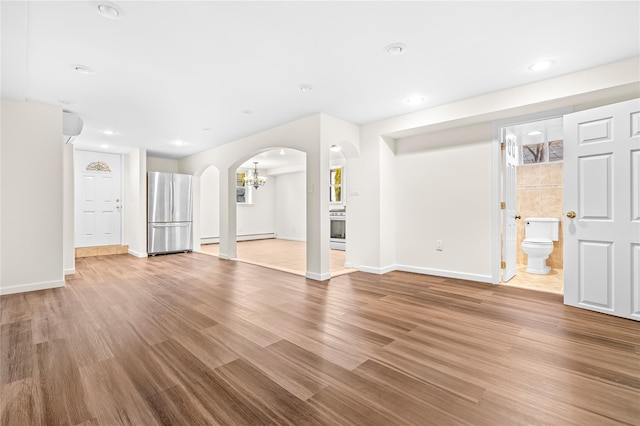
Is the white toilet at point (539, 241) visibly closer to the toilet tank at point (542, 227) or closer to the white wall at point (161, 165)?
the toilet tank at point (542, 227)

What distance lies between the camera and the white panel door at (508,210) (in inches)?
155

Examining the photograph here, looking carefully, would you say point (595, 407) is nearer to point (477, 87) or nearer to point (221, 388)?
point (221, 388)

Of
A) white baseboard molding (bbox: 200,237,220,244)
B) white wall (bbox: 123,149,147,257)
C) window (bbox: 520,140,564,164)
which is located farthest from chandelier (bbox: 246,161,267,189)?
window (bbox: 520,140,564,164)

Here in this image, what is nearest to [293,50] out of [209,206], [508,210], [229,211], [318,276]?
[318,276]

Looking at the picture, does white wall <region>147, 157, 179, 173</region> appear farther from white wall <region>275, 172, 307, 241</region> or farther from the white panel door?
the white panel door

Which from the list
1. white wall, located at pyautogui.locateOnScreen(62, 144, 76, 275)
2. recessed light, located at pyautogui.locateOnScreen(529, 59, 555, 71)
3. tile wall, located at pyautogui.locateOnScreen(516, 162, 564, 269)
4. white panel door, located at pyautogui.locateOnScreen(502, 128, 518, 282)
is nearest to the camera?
recessed light, located at pyautogui.locateOnScreen(529, 59, 555, 71)

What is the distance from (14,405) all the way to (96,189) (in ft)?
21.7

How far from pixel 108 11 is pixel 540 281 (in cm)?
551

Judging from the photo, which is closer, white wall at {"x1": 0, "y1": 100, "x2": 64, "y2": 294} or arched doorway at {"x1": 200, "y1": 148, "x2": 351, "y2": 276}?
white wall at {"x1": 0, "y1": 100, "x2": 64, "y2": 294}

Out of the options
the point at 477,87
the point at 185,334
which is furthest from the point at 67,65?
the point at 477,87

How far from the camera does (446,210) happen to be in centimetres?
425

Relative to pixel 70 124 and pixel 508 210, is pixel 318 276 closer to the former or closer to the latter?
pixel 508 210

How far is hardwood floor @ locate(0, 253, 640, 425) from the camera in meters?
1.42

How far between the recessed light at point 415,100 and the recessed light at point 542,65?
3.70 ft
